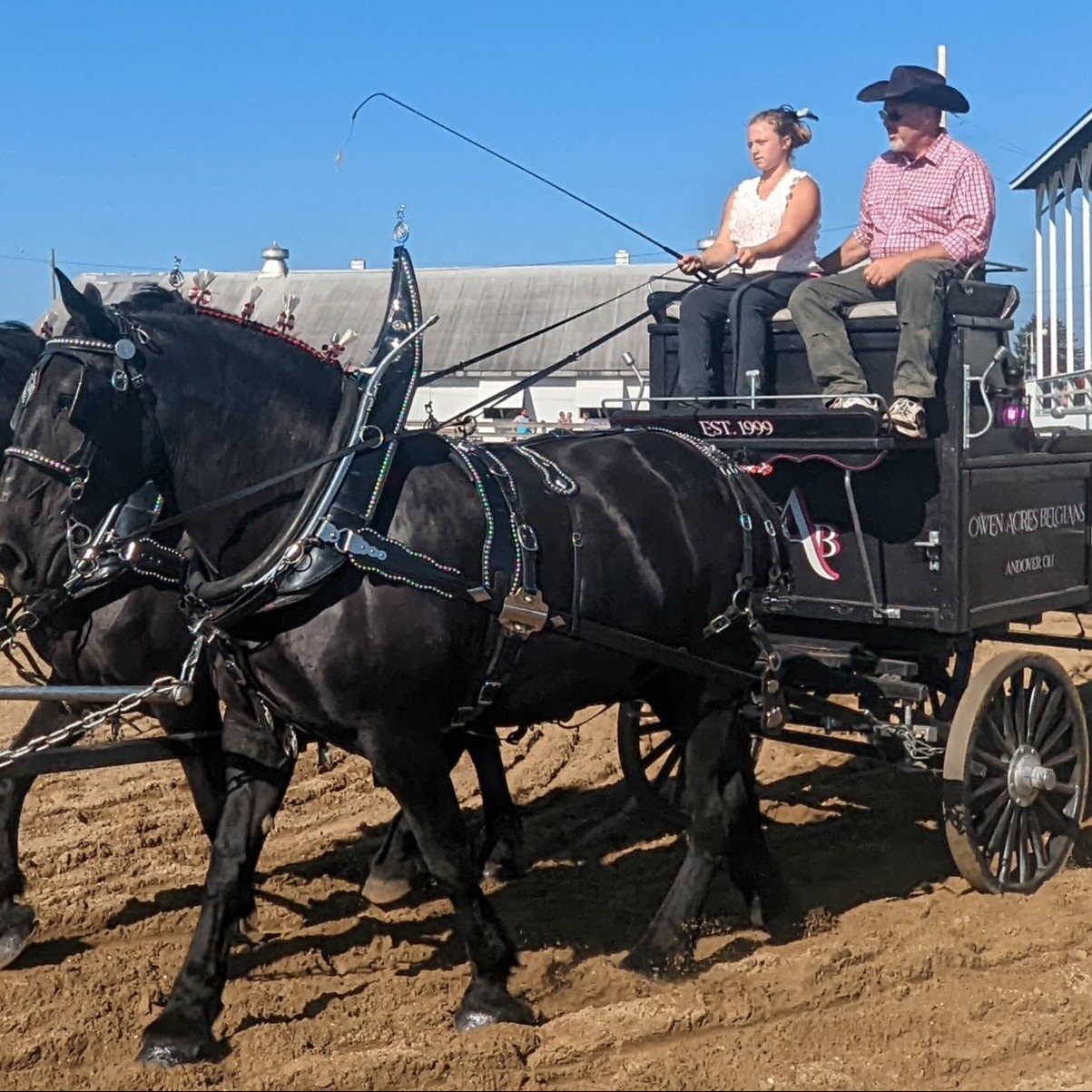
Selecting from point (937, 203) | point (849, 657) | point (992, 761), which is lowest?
point (992, 761)

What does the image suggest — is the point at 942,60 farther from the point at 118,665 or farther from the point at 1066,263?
the point at 1066,263

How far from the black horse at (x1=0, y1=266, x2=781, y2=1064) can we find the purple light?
1.59 m

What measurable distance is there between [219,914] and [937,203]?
3.68 m

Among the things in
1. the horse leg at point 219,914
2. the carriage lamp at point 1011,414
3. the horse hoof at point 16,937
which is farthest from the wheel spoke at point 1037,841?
the horse hoof at point 16,937

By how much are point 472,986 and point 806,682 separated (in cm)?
193

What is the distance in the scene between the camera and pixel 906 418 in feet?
16.4

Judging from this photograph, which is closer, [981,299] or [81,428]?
[81,428]

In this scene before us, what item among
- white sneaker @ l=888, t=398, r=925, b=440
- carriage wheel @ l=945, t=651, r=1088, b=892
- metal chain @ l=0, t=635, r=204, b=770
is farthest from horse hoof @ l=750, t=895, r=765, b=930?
metal chain @ l=0, t=635, r=204, b=770

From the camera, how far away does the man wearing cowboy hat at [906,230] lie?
5168 mm

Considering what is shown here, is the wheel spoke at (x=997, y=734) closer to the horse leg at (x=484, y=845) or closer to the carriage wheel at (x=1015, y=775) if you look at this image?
the carriage wheel at (x=1015, y=775)

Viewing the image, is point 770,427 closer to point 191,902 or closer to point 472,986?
point 472,986

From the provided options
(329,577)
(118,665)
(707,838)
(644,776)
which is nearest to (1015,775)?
(707,838)

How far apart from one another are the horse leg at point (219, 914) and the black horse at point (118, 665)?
23.6 inches

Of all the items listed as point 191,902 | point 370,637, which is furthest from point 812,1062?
point 191,902
